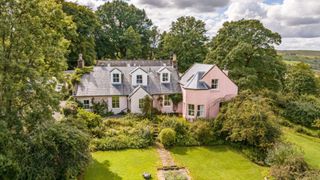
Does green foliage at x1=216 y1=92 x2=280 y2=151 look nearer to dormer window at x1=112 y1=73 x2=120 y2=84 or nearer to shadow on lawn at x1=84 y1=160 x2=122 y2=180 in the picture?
shadow on lawn at x1=84 y1=160 x2=122 y2=180

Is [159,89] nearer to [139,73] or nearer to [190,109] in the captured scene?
[139,73]

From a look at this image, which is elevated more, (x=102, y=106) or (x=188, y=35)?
(x=188, y=35)

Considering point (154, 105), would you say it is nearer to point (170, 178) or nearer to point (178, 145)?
point (178, 145)

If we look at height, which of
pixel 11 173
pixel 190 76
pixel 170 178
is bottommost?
pixel 170 178

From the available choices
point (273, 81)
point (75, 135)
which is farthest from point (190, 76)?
point (75, 135)

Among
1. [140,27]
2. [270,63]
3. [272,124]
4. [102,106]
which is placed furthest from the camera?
[140,27]

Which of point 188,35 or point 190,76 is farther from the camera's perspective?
point 188,35

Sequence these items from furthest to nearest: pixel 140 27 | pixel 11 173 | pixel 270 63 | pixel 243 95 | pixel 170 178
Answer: pixel 140 27 → pixel 270 63 → pixel 243 95 → pixel 170 178 → pixel 11 173

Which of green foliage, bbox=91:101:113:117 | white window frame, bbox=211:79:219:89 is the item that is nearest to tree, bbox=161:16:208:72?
white window frame, bbox=211:79:219:89

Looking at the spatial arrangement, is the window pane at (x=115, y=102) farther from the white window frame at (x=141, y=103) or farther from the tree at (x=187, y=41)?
the tree at (x=187, y=41)
